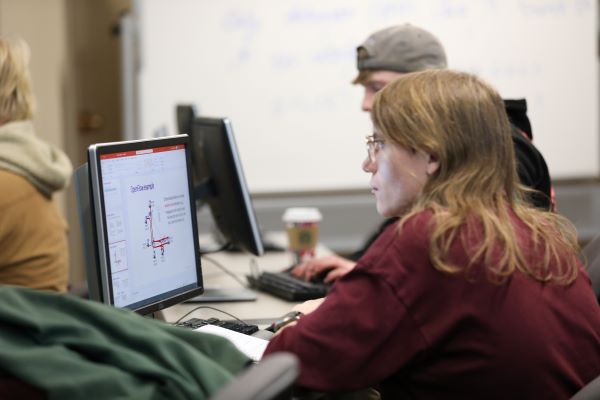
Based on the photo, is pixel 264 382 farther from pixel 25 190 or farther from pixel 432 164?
pixel 25 190

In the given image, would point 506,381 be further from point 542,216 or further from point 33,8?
point 33,8

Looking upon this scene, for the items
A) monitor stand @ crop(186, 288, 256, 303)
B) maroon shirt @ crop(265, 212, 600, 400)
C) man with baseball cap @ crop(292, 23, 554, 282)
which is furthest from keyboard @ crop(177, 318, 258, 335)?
man with baseball cap @ crop(292, 23, 554, 282)

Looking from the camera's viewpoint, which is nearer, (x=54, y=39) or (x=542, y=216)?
(x=542, y=216)

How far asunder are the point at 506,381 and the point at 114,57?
292 cm

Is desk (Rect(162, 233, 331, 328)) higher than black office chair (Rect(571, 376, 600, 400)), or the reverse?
black office chair (Rect(571, 376, 600, 400))

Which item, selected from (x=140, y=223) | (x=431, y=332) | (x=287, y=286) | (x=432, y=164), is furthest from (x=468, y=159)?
(x=287, y=286)

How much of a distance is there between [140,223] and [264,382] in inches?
33.0

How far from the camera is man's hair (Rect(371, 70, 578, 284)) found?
1352mm

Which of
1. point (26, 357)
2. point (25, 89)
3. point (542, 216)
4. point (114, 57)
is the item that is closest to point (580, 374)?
point (542, 216)

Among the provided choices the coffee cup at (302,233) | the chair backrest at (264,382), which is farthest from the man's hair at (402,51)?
the chair backrest at (264,382)

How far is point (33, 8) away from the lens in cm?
367

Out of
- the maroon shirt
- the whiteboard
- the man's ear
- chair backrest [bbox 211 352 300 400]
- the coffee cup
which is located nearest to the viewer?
chair backrest [bbox 211 352 300 400]

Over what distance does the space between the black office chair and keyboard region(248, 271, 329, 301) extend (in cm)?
92

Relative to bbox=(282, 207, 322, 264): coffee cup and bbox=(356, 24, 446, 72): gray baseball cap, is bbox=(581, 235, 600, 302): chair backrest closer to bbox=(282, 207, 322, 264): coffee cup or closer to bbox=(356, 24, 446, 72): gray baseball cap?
bbox=(356, 24, 446, 72): gray baseball cap
